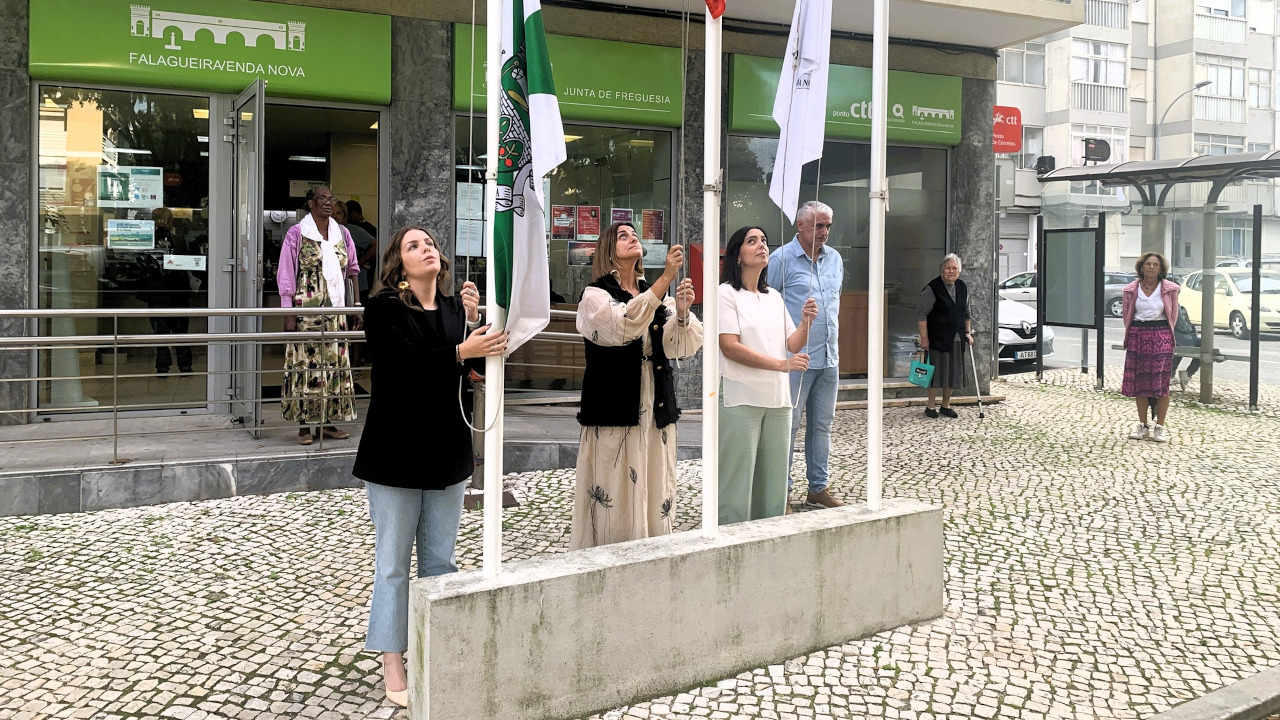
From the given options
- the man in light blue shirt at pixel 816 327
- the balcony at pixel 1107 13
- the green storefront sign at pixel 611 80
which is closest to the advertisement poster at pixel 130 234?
the green storefront sign at pixel 611 80

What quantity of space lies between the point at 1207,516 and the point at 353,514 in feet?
19.2

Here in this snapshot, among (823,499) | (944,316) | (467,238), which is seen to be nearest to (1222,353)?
(944,316)

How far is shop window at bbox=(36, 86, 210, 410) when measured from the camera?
364 inches

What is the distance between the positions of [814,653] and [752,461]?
1.29 meters

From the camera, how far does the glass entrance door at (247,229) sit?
8812mm

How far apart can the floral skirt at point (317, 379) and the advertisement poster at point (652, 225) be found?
4.32 metres

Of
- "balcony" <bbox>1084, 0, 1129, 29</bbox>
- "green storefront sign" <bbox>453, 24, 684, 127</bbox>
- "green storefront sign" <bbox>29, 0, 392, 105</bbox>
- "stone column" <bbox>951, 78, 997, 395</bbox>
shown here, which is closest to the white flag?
"green storefront sign" <bbox>453, 24, 684, 127</bbox>

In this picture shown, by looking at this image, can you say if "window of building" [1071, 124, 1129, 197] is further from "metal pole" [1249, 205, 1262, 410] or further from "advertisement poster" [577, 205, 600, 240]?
"advertisement poster" [577, 205, 600, 240]

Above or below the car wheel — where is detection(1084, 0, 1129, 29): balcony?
above

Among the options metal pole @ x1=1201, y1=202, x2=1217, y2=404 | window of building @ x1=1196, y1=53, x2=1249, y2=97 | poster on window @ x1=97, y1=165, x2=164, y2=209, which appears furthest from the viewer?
window of building @ x1=1196, y1=53, x2=1249, y2=97

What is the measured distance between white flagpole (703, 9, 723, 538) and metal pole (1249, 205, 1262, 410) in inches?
454

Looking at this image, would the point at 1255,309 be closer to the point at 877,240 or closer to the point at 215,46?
the point at 877,240

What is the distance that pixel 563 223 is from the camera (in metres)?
11.4

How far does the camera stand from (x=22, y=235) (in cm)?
902
